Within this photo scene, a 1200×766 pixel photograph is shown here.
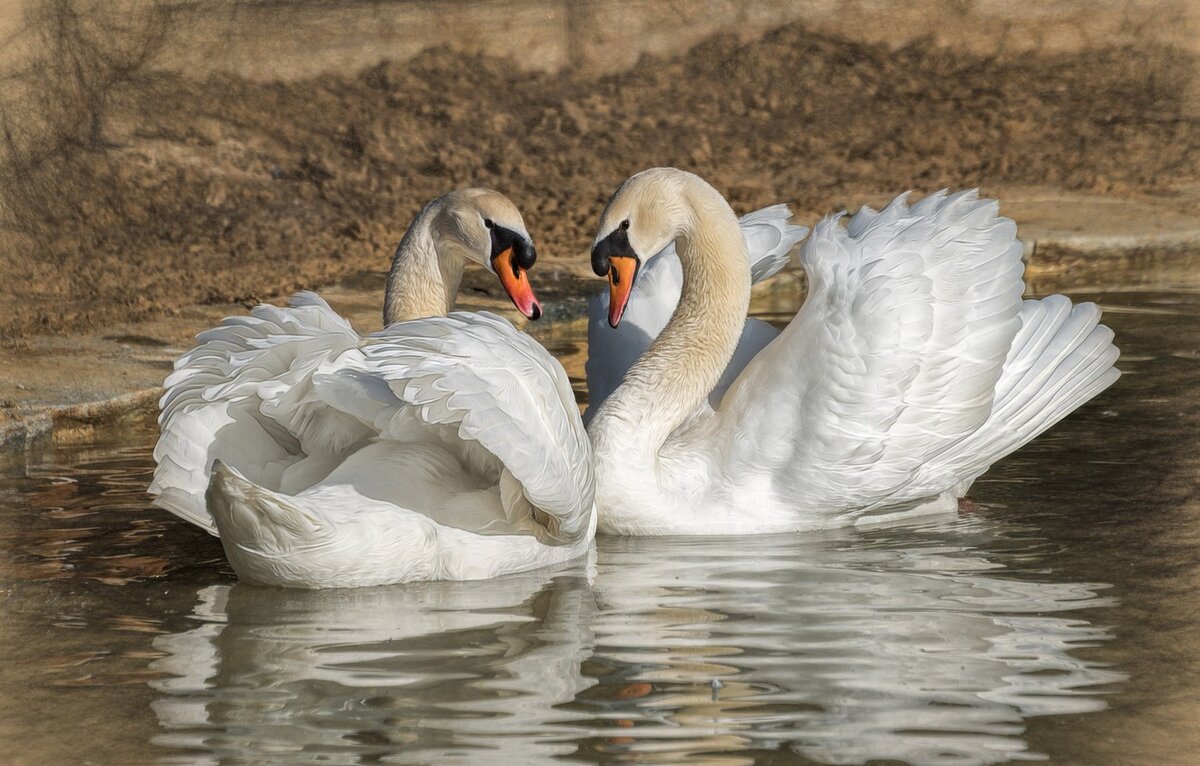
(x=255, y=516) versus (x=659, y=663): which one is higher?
(x=255, y=516)

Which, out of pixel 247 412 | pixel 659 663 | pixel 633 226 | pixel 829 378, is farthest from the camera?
pixel 633 226

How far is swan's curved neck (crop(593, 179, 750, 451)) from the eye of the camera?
6.28m

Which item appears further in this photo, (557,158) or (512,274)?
(557,158)

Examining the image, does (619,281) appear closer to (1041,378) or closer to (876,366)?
(876,366)

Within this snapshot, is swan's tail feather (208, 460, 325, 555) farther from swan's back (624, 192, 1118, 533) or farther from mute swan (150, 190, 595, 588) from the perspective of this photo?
swan's back (624, 192, 1118, 533)

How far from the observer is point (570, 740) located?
395 cm

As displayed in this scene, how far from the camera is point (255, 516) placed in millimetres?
4816

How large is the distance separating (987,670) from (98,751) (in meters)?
2.16

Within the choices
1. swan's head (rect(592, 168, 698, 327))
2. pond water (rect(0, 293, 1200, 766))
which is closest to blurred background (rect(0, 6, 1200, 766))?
pond water (rect(0, 293, 1200, 766))

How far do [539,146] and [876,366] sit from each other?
885cm

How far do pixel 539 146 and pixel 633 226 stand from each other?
8.31 m

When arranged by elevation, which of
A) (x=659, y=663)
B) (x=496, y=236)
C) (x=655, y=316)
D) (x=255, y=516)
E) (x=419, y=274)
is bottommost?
(x=659, y=663)

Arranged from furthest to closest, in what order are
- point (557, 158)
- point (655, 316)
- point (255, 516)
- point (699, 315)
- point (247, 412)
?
1. point (557, 158)
2. point (655, 316)
3. point (699, 315)
4. point (247, 412)
5. point (255, 516)

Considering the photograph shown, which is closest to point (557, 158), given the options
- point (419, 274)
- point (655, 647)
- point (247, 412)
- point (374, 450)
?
point (419, 274)
